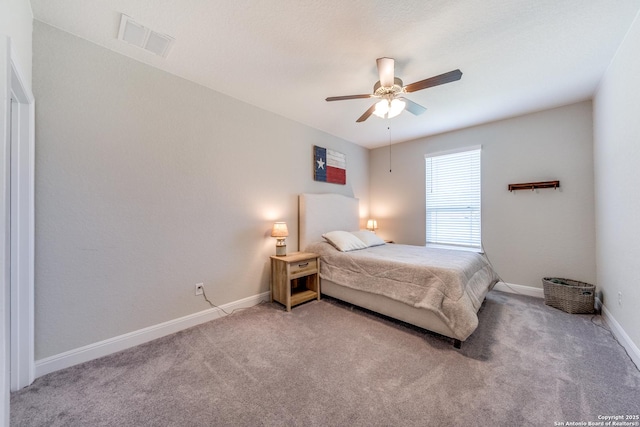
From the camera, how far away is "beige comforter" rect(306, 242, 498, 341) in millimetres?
2002

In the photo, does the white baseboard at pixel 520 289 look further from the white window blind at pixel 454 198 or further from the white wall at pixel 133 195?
the white wall at pixel 133 195

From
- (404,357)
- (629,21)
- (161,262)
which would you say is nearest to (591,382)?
(404,357)

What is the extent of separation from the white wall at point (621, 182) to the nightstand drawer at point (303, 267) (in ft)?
9.09

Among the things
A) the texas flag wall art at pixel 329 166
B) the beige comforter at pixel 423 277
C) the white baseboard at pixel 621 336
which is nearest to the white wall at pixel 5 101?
the beige comforter at pixel 423 277

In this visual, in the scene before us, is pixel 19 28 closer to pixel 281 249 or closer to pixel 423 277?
pixel 281 249

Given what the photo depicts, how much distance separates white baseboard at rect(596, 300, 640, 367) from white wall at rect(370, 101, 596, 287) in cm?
64

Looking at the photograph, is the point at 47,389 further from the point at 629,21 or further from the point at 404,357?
the point at 629,21

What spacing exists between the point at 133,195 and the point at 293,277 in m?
1.77

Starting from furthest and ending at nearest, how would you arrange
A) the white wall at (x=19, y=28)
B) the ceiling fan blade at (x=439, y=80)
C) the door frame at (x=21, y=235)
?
the ceiling fan blade at (x=439, y=80) < the door frame at (x=21, y=235) < the white wall at (x=19, y=28)

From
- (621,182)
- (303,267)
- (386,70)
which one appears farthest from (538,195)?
(303,267)

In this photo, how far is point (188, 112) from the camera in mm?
2404

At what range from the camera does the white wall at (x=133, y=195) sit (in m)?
1.73

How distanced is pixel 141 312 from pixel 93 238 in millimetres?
748

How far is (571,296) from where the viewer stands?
2.61 m
